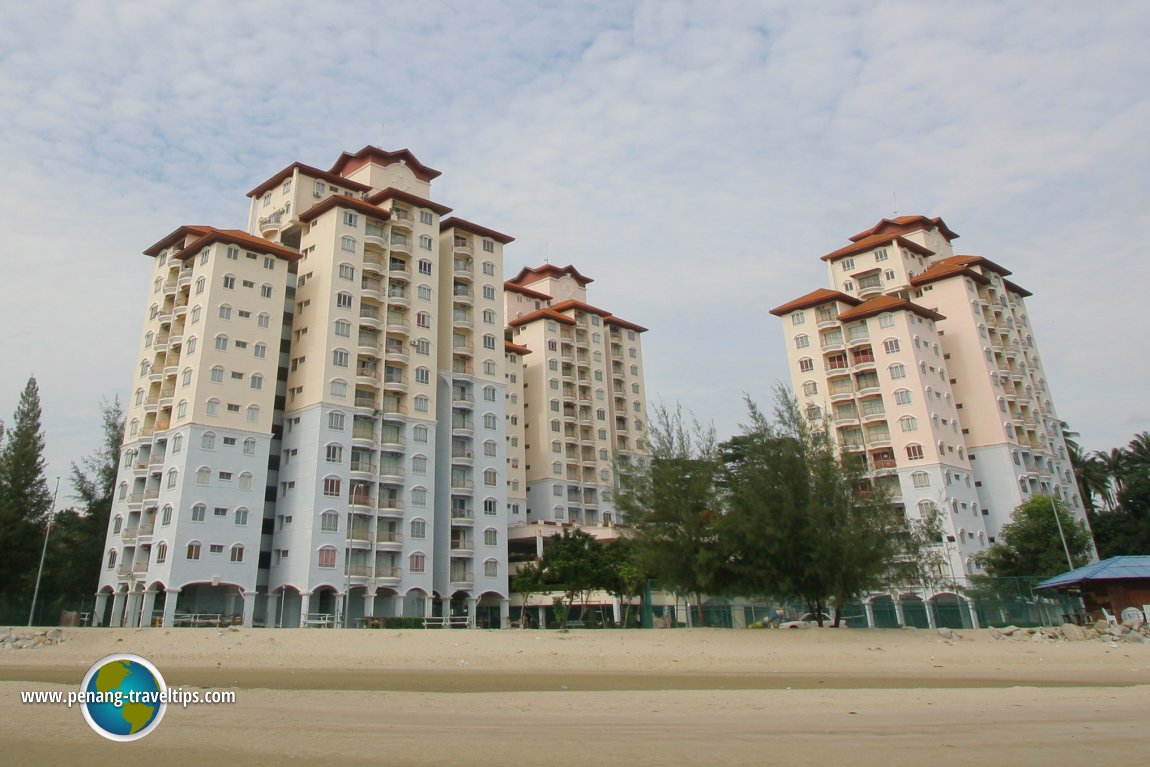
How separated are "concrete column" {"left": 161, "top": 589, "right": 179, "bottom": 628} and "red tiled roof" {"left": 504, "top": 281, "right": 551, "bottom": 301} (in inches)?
2448

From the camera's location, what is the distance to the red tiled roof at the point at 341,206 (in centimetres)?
7338

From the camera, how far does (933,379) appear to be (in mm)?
82125

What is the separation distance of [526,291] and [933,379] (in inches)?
2128

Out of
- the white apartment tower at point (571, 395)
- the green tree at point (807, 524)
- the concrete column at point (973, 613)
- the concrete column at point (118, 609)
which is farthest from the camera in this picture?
the white apartment tower at point (571, 395)

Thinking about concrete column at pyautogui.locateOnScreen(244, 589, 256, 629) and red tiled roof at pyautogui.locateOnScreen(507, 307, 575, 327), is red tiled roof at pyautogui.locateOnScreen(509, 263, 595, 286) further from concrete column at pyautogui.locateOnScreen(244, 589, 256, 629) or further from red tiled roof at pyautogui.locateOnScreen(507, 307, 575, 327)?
concrete column at pyautogui.locateOnScreen(244, 589, 256, 629)

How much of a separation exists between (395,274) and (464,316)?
975cm

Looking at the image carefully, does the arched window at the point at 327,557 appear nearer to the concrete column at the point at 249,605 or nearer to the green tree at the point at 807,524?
the concrete column at the point at 249,605

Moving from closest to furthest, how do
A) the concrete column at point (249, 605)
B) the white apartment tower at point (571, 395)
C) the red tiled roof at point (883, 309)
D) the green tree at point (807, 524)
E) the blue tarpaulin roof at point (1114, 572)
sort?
the green tree at point (807, 524)
the blue tarpaulin roof at point (1114, 572)
the concrete column at point (249, 605)
the red tiled roof at point (883, 309)
the white apartment tower at point (571, 395)

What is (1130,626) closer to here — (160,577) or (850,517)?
(850,517)

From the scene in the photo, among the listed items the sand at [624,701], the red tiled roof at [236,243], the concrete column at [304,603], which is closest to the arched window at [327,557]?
the concrete column at [304,603]

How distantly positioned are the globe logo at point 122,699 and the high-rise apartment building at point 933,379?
227 ft

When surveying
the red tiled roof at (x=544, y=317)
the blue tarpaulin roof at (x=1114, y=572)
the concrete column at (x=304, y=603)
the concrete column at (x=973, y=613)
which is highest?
the red tiled roof at (x=544, y=317)

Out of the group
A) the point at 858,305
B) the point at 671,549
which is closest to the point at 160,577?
the point at 671,549

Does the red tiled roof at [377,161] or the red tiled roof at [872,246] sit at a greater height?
the red tiled roof at [377,161]
